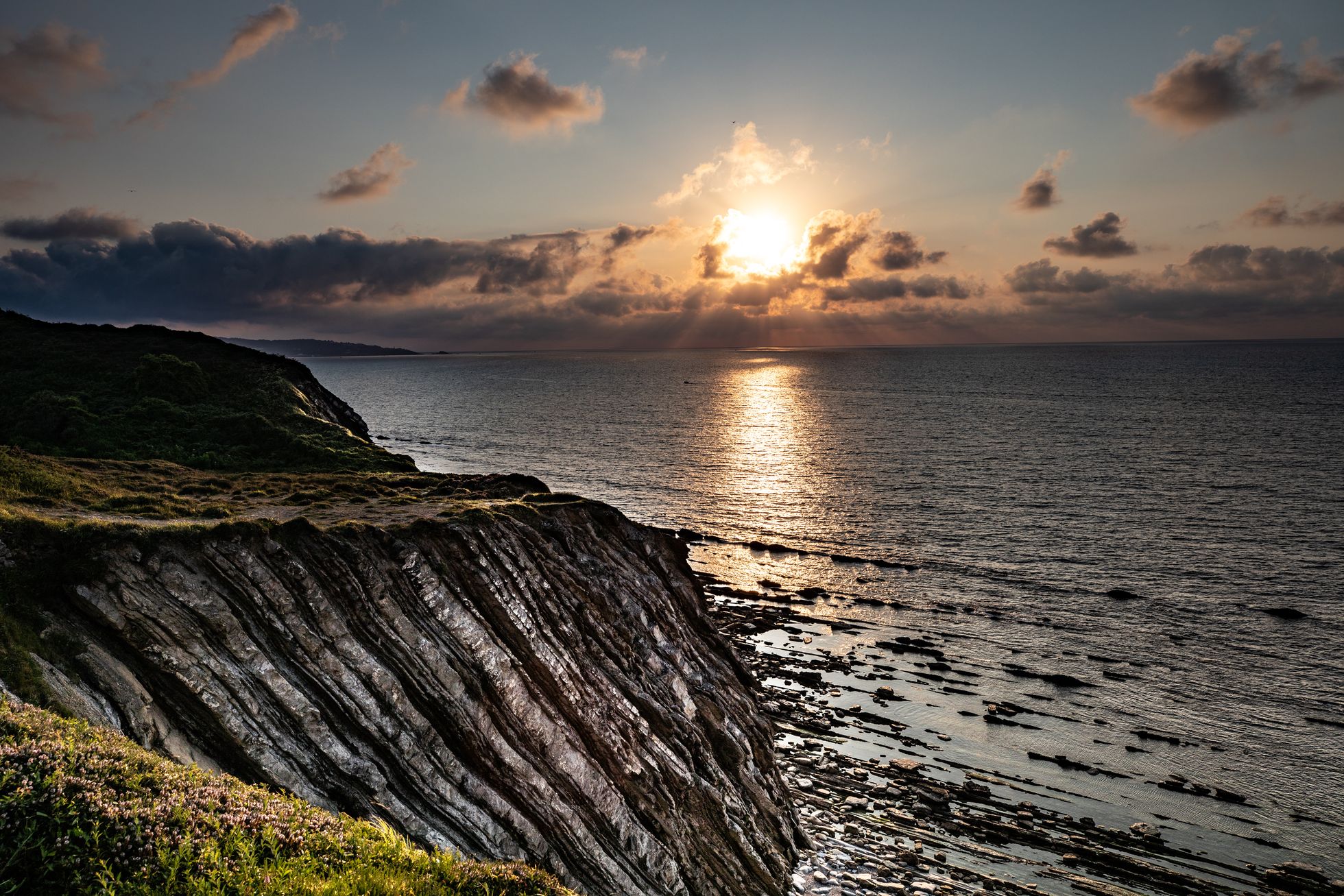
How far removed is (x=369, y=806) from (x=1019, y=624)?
145ft

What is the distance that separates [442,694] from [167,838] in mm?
12991

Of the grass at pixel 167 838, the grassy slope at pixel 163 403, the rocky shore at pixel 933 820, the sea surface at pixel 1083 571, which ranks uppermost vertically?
the grassy slope at pixel 163 403

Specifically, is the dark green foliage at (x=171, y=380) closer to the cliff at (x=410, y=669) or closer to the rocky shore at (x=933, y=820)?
the cliff at (x=410, y=669)

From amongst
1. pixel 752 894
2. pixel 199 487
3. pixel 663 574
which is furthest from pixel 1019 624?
pixel 199 487

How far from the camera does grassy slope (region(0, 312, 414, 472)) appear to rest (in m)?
45.4

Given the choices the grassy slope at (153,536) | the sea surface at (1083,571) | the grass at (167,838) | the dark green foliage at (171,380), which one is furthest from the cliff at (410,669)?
the dark green foliage at (171,380)

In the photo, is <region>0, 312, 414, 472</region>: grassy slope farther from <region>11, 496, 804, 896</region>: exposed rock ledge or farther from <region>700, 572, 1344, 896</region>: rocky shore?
<region>700, 572, 1344, 896</region>: rocky shore

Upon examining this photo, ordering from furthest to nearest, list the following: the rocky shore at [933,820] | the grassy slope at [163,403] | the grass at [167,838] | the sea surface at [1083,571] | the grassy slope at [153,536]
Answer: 1. the grassy slope at [163,403]
2. the sea surface at [1083,571]
3. the rocky shore at [933,820]
4. the grassy slope at [153,536]
5. the grass at [167,838]

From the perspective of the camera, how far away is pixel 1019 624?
160 ft

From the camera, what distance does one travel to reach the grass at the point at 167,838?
845 cm

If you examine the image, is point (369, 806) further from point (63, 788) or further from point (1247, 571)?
point (1247, 571)

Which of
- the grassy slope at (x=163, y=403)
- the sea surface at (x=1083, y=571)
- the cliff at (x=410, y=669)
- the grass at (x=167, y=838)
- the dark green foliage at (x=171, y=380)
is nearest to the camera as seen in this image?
the grass at (x=167, y=838)

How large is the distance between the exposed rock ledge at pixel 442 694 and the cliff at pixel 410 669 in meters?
0.07

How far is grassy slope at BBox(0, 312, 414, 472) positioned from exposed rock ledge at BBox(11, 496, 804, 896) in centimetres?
2653
